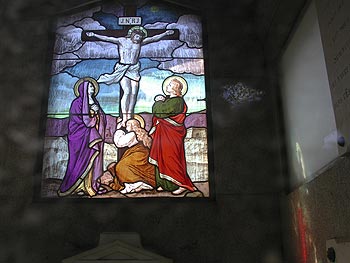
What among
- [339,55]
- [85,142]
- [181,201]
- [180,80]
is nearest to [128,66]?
[180,80]

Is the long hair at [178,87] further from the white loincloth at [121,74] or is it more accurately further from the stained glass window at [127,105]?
the white loincloth at [121,74]

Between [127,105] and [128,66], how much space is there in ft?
1.63

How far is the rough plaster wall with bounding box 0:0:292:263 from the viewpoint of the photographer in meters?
4.13

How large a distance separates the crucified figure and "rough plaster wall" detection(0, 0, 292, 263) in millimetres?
688

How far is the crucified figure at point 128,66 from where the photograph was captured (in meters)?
4.78

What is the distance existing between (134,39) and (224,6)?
44.2 inches

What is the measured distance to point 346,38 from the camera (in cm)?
275

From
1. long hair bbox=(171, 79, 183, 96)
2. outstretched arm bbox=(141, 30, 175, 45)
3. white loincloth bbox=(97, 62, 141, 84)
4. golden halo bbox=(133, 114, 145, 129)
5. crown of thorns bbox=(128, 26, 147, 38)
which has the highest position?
crown of thorns bbox=(128, 26, 147, 38)

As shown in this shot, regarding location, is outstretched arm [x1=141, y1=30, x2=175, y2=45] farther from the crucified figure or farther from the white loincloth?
the white loincloth

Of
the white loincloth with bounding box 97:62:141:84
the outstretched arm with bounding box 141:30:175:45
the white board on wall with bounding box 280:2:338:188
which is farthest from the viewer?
the outstretched arm with bounding box 141:30:175:45

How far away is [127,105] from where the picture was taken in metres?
4.77

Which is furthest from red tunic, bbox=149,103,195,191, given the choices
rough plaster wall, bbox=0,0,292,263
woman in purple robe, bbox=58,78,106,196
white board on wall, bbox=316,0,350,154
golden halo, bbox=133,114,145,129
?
white board on wall, bbox=316,0,350,154

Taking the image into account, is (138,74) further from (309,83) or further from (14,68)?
(309,83)

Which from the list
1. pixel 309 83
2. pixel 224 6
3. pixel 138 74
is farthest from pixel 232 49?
pixel 309 83
